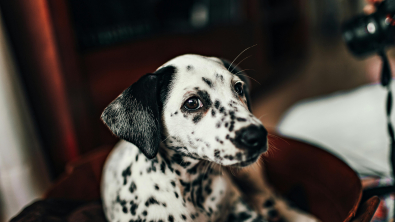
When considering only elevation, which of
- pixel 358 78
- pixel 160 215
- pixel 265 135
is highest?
pixel 265 135

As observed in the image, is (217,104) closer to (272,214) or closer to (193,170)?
(193,170)

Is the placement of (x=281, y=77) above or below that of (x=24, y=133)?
below

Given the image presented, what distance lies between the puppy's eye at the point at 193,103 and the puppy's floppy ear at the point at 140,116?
3.6 inches

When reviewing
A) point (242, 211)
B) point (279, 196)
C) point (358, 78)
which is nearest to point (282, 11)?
point (358, 78)

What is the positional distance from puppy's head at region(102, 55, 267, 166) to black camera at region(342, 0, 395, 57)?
0.58 metres

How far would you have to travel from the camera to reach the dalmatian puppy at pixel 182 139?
2.53 feet

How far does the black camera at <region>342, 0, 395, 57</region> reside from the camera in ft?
3.36

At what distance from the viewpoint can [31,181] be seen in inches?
63.5

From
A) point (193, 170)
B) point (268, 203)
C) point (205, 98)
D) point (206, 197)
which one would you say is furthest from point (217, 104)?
point (268, 203)

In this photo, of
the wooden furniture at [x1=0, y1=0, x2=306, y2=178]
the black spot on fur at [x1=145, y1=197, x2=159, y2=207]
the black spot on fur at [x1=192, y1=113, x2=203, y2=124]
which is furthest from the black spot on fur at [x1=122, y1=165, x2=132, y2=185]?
the wooden furniture at [x1=0, y1=0, x2=306, y2=178]

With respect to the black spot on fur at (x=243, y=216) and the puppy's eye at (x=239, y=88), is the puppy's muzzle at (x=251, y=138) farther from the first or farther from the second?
the black spot on fur at (x=243, y=216)

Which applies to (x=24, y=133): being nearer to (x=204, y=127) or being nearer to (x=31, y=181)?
(x=31, y=181)

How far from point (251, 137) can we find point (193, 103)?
207 millimetres

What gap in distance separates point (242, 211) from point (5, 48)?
142 centimetres
